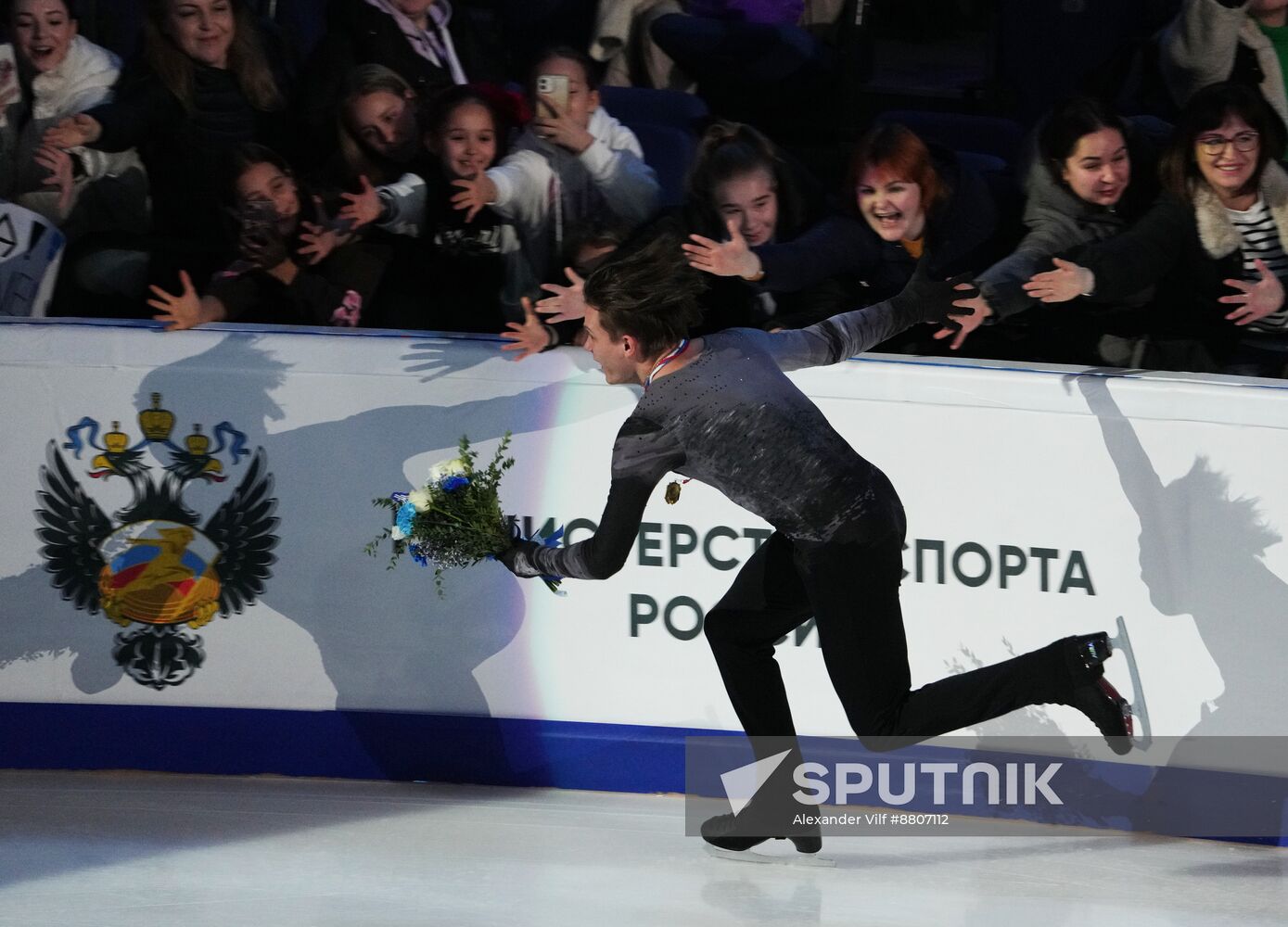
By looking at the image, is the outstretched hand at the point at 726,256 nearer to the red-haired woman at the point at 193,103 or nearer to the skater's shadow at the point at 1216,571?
the skater's shadow at the point at 1216,571

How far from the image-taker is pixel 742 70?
408 cm

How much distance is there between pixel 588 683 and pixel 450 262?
123cm

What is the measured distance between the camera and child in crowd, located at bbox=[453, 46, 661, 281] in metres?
4.01

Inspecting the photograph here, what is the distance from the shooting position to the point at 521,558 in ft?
10.9

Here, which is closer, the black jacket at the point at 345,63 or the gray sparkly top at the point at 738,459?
the gray sparkly top at the point at 738,459

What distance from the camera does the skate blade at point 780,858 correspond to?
3537 mm

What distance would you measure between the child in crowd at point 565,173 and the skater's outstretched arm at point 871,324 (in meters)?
0.79

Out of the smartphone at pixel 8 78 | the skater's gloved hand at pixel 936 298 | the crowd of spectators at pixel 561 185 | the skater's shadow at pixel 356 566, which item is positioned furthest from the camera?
the smartphone at pixel 8 78

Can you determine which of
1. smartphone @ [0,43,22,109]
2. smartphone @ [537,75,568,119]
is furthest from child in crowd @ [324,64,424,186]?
smartphone @ [0,43,22,109]

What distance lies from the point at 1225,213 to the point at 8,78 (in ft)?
10.9

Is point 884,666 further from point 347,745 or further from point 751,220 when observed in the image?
point 347,745

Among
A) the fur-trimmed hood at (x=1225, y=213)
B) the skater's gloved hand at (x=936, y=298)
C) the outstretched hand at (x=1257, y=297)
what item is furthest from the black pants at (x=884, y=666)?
the fur-trimmed hood at (x=1225, y=213)

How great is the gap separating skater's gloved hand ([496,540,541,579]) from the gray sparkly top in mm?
52

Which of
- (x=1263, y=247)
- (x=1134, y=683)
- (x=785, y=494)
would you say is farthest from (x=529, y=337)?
(x=1263, y=247)
